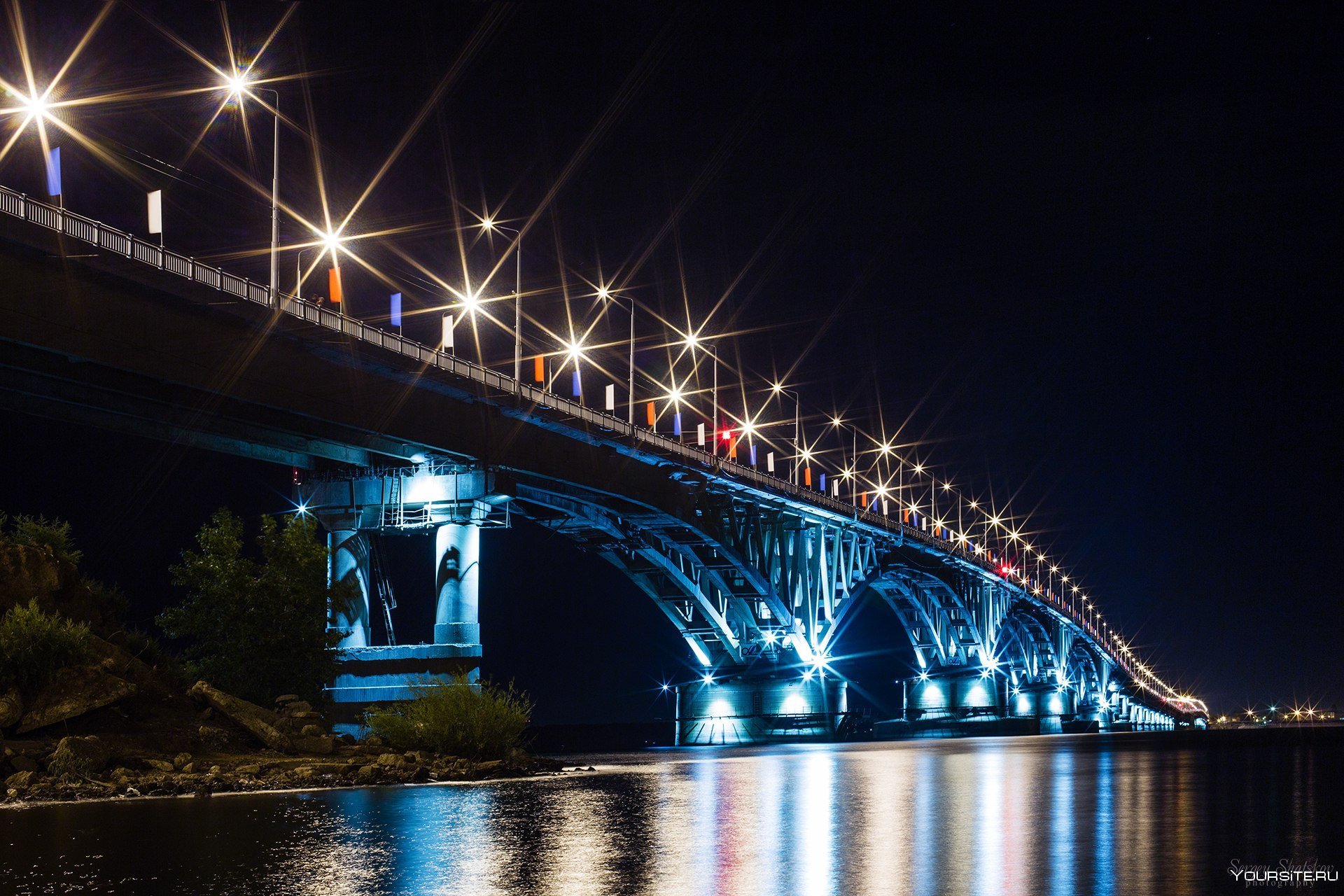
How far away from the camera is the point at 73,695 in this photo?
3059 cm

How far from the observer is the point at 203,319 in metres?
43.2

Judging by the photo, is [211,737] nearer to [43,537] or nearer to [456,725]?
[456,725]

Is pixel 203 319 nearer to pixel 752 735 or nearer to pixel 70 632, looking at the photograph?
pixel 70 632

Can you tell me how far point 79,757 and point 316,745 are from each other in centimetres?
802

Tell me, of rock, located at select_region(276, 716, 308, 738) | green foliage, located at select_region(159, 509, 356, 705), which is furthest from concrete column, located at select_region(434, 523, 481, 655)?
rock, located at select_region(276, 716, 308, 738)

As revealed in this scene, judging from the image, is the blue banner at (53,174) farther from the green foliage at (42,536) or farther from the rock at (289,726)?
the rock at (289,726)

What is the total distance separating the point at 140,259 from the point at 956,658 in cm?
11823

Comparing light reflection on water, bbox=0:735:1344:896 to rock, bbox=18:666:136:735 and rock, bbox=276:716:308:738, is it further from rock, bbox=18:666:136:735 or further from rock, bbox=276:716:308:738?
rock, bbox=276:716:308:738

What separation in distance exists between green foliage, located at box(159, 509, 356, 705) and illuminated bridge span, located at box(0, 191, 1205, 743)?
5.66m

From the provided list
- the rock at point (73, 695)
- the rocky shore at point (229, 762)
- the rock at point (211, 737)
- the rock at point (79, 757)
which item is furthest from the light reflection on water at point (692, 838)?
the rock at point (73, 695)

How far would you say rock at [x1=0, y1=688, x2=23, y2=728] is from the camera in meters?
28.9

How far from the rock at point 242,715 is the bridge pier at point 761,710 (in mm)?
63761

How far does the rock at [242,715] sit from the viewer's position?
3462 centimetres

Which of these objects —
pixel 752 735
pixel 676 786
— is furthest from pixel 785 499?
pixel 676 786
